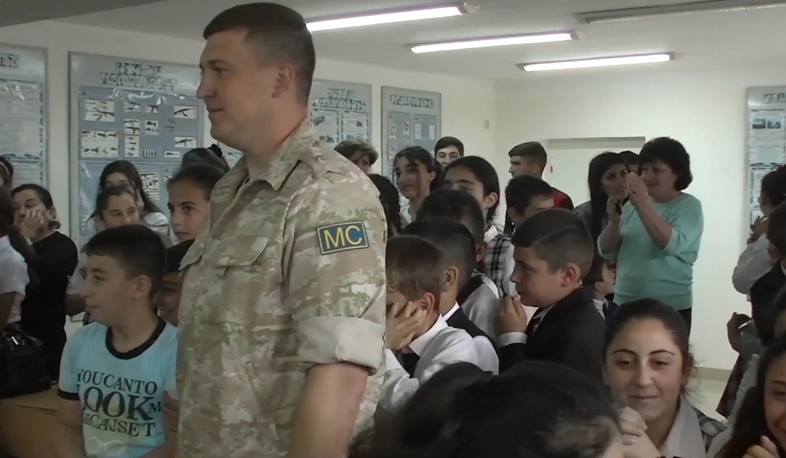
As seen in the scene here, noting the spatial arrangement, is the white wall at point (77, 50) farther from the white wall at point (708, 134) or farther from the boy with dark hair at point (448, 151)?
the white wall at point (708, 134)

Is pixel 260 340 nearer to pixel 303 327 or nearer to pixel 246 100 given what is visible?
pixel 303 327

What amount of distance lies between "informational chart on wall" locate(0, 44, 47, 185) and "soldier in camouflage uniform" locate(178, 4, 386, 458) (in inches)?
161

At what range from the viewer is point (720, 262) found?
7.52 metres

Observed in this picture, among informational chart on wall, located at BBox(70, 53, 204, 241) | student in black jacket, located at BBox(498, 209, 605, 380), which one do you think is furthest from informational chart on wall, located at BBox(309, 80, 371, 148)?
student in black jacket, located at BBox(498, 209, 605, 380)

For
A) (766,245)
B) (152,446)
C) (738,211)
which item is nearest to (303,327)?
(152,446)

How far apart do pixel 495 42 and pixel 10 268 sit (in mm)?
3904

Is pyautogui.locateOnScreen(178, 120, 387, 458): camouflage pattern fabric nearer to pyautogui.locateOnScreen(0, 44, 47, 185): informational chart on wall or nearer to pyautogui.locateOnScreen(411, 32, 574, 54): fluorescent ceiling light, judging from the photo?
pyautogui.locateOnScreen(0, 44, 47, 185): informational chart on wall

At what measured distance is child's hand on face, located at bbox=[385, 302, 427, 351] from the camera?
87.9 inches

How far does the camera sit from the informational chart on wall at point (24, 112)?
5070mm

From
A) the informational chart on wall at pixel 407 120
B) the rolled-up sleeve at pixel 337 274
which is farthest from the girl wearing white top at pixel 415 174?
the rolled-up sleeve at pixel 337 274

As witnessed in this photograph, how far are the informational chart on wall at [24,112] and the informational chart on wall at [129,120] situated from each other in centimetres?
20

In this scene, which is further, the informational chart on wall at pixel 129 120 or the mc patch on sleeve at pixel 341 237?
the informational chart on wall at pixel 129 120

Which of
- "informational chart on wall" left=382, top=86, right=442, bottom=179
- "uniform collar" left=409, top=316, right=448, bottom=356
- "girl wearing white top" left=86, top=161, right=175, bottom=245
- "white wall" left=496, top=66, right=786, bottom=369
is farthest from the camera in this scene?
"informational chart on wall" left=382, top=86, right=442, bottom=179

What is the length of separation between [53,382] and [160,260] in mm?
1489
